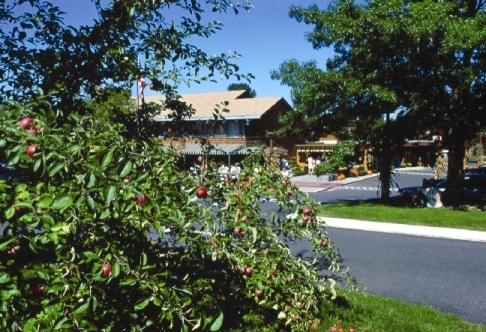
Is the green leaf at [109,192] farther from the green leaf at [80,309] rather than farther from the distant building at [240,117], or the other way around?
the distant building at [240,117]

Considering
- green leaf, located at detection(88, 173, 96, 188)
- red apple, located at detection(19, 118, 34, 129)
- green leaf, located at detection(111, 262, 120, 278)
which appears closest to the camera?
green leaf, located at detection(88, 173, 96, 188)

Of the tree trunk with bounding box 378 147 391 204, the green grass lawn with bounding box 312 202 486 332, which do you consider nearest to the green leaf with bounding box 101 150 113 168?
the green grass lawn with bounding box 312 202 486 332

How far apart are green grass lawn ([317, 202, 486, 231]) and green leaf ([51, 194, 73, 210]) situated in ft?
38.3

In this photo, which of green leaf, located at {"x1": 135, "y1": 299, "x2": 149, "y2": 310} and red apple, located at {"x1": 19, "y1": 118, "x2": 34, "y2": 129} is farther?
red apple, located at {"x1": 19, "y1": 118, "x2": 34, "y2": 129}

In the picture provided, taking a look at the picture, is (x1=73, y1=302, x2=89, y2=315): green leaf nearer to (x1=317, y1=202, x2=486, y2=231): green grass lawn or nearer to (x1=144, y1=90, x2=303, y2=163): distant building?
(x1=317, y1=202, x2=486, y2=231): green grass lawn

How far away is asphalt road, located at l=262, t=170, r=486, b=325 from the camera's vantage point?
756 centimetres

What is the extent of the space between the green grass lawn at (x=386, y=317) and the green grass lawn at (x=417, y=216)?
660cm

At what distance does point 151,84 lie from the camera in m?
5.57

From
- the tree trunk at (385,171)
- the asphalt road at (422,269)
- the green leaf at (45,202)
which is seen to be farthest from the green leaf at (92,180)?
the tree trunk at (385,171)

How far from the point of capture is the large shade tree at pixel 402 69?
14.5 m

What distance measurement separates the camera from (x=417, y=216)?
49.8 ft

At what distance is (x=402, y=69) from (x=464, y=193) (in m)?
6.41

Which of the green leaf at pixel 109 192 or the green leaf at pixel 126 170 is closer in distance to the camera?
the green leaf at pixel 109 192

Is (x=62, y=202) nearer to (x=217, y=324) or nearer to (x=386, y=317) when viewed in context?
(x=217, y=324)
